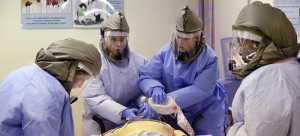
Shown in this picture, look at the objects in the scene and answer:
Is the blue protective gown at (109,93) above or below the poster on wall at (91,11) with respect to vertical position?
below

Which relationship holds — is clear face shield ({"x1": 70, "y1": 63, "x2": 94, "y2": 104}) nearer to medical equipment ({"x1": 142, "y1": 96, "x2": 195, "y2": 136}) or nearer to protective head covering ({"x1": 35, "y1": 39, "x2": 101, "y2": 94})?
protective head covering ({"x1": 35, "y1": 39, "x2": 101, "y2": 94})

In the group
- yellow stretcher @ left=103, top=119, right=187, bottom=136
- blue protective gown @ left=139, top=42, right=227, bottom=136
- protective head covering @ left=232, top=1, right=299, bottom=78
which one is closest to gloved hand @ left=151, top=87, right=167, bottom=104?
blue protective gown @ left=139, top=42, right=227, bottom=136

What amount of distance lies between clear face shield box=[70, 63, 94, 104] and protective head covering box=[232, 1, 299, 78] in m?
0.81

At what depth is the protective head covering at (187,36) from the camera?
8.19 feet

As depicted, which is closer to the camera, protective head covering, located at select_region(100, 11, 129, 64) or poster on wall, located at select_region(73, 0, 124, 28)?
protective head covering, located at select_region(100, 11, 129, 64)

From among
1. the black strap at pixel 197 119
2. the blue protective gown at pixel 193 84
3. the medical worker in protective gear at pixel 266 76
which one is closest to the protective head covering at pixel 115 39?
the blue protective gown at pixel 193 84

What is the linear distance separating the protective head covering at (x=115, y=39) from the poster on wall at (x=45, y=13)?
1022mm

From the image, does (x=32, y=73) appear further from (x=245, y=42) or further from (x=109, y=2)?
(x=109, y=2)

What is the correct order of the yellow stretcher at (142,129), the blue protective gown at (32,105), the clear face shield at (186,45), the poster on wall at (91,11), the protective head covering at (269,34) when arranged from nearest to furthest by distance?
the blue protective gown at (32,105)
the protective head covering at (269,34)
the yellow stretcher at (142,129)
the clear face shield at (186,45)
the poster on wall at (91,11)

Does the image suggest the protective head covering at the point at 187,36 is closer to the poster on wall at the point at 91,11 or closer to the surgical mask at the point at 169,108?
the surgical mask at the point at 169,108

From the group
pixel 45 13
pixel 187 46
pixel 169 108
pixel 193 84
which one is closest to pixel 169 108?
pixel 169 108

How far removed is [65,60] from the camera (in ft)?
5.53

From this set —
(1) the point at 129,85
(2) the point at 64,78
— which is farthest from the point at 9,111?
(1) the point at 129,85

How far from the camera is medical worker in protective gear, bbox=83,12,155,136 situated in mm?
2637
